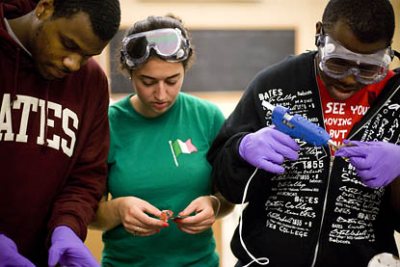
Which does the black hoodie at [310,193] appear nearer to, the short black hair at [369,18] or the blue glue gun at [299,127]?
the blue glue gun at [299,127]

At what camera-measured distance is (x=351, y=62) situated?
1428mm

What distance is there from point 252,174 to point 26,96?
0.69m

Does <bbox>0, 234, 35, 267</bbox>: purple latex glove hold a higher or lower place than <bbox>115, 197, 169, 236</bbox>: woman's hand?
higher

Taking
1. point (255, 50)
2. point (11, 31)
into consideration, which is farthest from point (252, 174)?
point (255, 50)

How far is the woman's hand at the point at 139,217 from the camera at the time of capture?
5.37 feet

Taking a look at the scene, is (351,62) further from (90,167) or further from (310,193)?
(90,167)

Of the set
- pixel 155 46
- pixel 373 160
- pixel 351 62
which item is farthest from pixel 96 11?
pixel 373 160

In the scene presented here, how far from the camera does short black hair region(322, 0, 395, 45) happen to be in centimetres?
138

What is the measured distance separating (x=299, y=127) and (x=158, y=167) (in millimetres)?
566

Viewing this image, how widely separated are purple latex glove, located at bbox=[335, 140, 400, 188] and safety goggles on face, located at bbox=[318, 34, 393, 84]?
195 mm

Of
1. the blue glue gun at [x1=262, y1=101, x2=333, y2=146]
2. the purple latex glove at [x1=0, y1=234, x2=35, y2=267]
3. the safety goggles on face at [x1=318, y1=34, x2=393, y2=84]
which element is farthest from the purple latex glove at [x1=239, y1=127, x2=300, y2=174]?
the purple latex glove at [x1=0, y1=234, x2=35, y2=267]

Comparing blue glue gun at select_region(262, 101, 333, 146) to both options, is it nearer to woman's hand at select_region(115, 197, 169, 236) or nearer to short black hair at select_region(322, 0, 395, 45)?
short black hair at select_region(322, 0, 395, 45)

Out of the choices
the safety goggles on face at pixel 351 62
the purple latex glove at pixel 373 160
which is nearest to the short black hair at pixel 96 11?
the safety goggles on face at pixel 351 62

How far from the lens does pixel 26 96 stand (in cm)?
145
